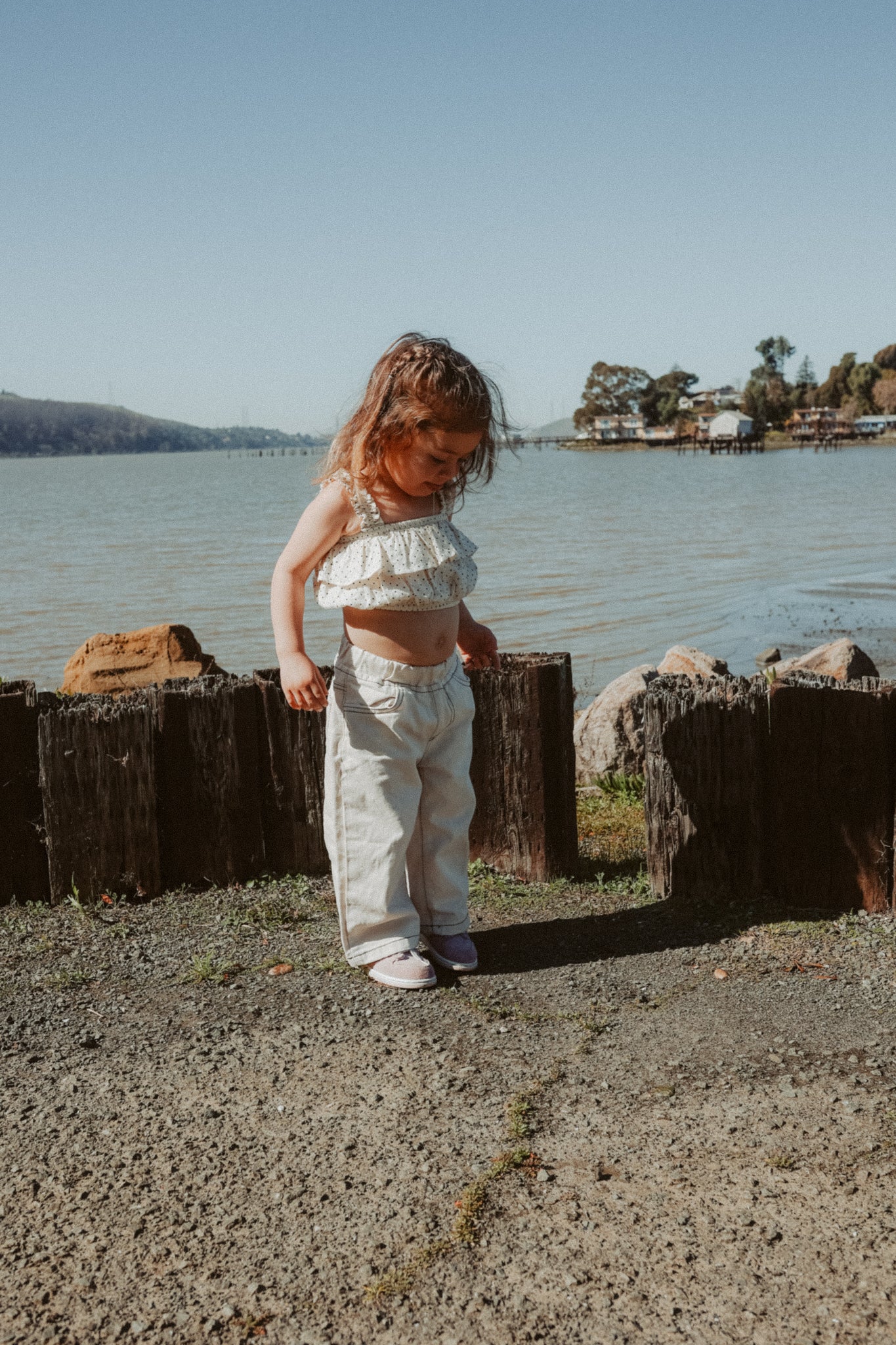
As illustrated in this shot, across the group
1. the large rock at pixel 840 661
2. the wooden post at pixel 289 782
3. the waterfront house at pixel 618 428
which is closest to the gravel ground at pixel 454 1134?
the wooden post at pixel 289 782

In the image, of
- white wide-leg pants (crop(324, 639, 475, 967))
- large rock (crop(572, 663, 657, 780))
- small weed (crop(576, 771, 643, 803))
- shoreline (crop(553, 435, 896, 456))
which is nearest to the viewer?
white wide-leg pants (crop(324, 639, 475, 967))

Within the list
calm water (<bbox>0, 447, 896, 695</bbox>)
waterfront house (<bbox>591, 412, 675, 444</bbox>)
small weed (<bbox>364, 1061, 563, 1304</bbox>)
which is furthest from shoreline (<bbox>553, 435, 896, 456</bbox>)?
small weed (<bbox>364, 1061, 563, 1304</bbox>)

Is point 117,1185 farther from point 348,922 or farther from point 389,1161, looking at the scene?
point 348,922

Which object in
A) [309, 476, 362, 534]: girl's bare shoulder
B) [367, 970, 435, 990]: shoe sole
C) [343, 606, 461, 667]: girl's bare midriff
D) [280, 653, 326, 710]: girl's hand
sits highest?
[309, 476, 362, 534]: girl's bare shoulder

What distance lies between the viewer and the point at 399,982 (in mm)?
3387

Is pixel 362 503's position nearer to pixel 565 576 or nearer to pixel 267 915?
pixel 267 915

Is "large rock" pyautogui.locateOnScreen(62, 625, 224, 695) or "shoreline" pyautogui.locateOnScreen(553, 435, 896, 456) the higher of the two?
"shoreline" pyautogui.locateOnScreen(553, 435, 896, 456)

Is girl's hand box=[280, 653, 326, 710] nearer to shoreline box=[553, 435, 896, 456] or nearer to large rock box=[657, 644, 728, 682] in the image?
large rock box=[657, 644, 728, 682]

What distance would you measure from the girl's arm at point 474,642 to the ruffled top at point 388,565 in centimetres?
31

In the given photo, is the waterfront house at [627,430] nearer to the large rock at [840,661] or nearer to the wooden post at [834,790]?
the large rock at [840,661]

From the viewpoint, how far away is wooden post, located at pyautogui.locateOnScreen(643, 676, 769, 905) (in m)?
3.87

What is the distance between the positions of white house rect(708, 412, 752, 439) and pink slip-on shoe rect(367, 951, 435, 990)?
137680mm

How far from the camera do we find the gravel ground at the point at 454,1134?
203 cm

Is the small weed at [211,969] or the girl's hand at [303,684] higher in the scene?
the girl's hand at [303,684]
